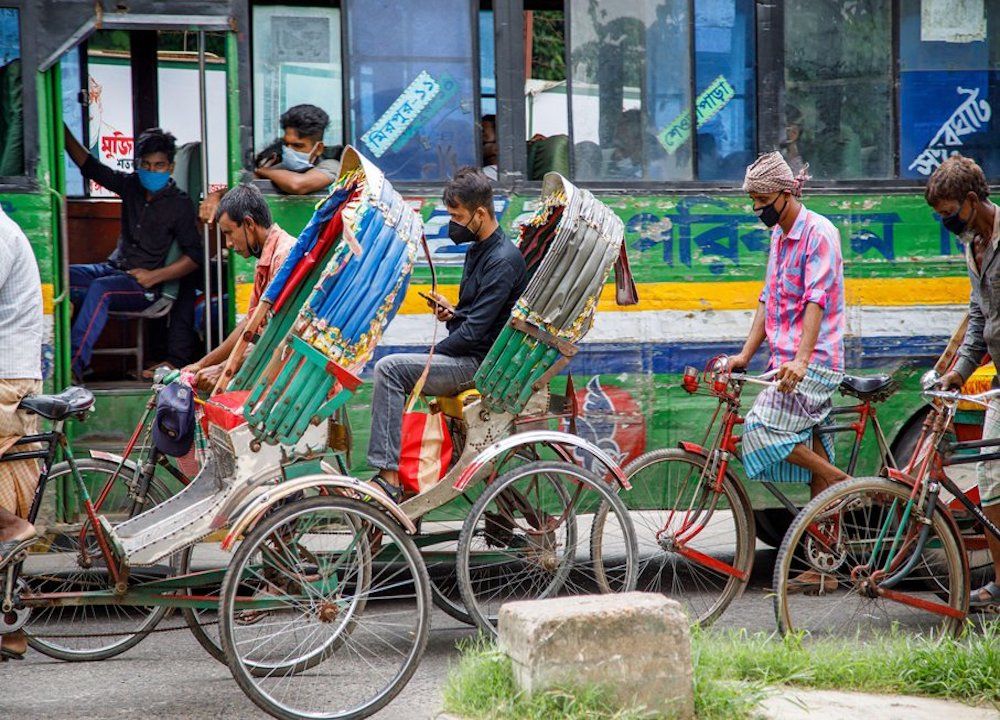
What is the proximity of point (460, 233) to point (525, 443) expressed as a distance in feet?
3.24

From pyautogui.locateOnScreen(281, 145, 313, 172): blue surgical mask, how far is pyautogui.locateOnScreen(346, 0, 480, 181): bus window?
0.27 metres

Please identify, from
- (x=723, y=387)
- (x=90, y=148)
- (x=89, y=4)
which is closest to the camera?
(x=723, y=387)

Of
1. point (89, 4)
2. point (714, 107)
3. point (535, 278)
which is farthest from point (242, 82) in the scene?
point (714, 107)

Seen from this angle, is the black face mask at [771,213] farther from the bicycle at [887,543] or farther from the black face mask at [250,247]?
the black face mask at [250,247]

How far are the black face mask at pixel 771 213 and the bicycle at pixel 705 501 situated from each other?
0.65 m

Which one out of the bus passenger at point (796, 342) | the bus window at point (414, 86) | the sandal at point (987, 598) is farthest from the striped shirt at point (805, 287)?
the bus window at point (414, 86)

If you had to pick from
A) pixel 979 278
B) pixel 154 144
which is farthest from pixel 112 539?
pixel 979 278

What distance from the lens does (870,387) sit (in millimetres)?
5277

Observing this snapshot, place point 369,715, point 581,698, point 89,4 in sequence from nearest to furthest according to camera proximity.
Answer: point 581,698 < point 369,715 < point 89,4

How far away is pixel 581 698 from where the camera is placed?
151 inches

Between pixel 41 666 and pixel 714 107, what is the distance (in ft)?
13.4

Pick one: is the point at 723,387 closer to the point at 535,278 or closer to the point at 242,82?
the point at 535,278

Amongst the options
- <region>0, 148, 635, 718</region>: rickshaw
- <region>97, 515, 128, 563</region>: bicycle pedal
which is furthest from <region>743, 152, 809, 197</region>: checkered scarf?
<region>97, 515, 128, 563</region>: bicycle pedal

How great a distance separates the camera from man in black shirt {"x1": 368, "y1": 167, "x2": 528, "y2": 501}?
5059 mm
